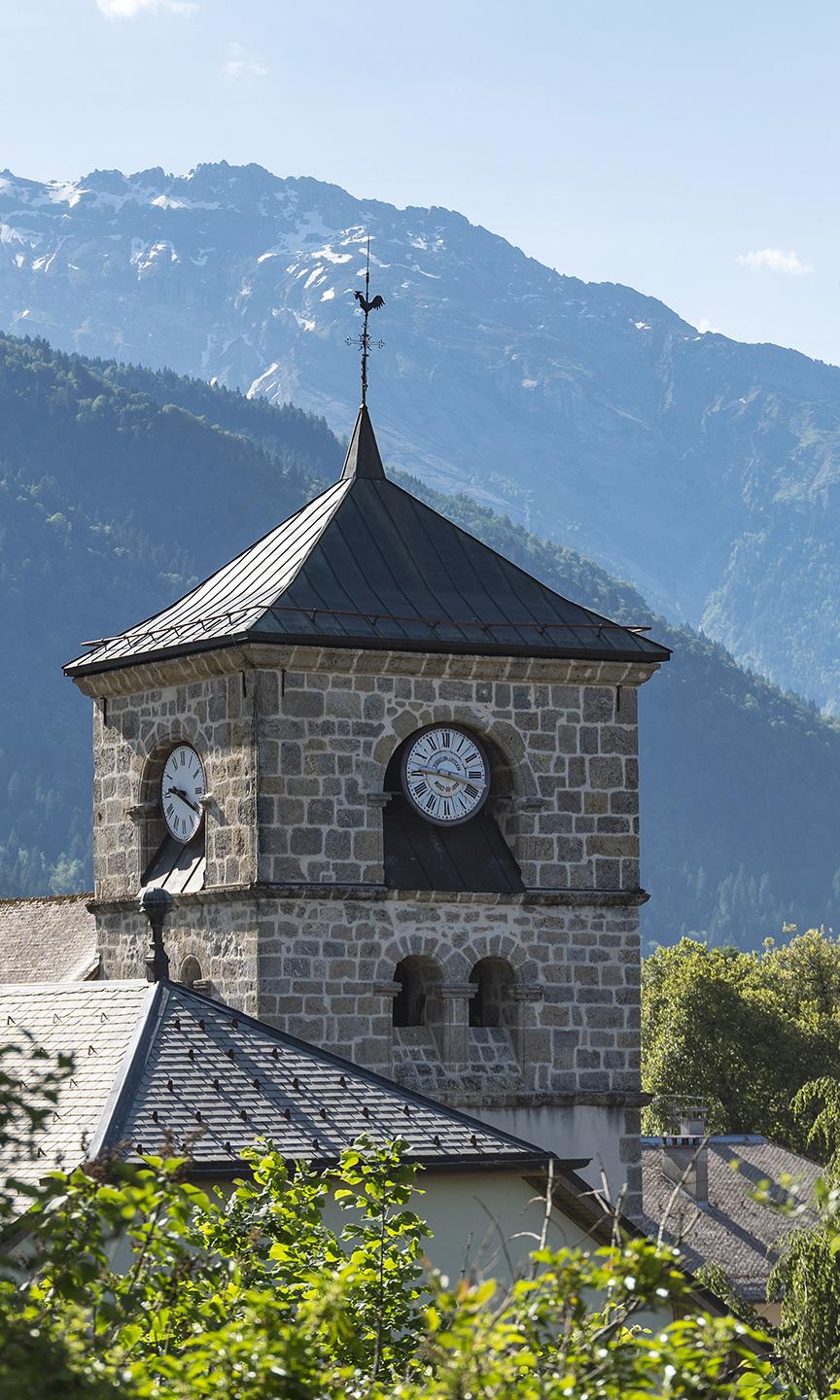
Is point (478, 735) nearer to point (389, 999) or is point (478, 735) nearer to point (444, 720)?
point (444, 720)

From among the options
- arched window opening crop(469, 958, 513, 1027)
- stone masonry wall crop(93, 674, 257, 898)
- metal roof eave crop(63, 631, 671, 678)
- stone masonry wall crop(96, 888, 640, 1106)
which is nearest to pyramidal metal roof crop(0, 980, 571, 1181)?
stone masonry wall crop(96, 888, 640, 1106)

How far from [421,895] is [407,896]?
13 centimetres

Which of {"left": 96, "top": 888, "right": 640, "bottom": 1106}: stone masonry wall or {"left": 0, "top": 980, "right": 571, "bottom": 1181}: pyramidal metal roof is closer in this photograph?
{"left": 0, "top": 980, "right": 571, "bottom": 1181}: pyramidal metal roof

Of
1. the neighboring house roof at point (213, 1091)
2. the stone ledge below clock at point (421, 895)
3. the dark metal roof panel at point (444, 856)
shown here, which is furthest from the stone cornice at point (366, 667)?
the neighboring house roof at point (213, 1091)

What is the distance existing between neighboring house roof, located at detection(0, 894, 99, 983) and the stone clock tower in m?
1.88

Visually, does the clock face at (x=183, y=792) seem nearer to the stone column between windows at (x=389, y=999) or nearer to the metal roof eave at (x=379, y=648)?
the metal roof eave at (x=379, y=648)

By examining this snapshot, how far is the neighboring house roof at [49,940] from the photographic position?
32.7 metres

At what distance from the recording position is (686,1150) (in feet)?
174

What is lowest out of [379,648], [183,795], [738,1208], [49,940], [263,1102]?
[738,1208]

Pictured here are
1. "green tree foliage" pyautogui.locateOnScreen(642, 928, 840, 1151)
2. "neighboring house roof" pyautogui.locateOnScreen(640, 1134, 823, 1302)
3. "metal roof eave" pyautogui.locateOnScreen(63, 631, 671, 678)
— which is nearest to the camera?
"metal roof eave" pyautogui.locateOnScreen(63, 631, 671, 678)

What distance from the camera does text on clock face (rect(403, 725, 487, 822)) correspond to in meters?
29.3

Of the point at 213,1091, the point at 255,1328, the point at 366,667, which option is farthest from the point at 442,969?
the point at 255,1328

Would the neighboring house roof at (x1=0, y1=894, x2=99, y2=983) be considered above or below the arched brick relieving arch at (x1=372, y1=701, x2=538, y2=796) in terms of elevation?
below

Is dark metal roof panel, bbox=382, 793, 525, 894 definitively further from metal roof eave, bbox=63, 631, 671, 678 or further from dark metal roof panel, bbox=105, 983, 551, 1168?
dark metal roof panel, bbox=105, 983, 551, 1168
